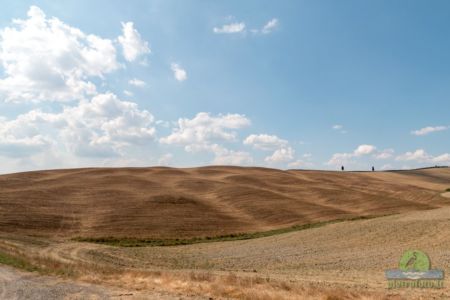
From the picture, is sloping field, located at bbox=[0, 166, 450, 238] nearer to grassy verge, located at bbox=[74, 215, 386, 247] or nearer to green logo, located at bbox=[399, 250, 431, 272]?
grassy verge, located at bbox=[74, 215, 386, 247]

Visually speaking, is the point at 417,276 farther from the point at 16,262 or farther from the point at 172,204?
the point at 172,204

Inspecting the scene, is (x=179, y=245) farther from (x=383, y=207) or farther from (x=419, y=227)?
(x=383, y=207)

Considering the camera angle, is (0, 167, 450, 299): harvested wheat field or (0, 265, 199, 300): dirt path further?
(0, 167, 450, 299): harvested wheat field

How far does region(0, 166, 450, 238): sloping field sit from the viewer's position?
4641 centimetres

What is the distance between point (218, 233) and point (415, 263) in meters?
26.6

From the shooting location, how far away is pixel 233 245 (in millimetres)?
37969

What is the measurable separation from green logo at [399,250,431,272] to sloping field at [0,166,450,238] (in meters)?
24.9

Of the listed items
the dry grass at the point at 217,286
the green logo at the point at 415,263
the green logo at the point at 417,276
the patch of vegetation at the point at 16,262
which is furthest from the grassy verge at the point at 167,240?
the green logo at the point at 417,276

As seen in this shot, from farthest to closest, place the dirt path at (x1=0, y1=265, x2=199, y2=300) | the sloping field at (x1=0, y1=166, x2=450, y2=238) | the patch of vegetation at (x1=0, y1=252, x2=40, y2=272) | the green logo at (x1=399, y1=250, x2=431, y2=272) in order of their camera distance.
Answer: the sloping field at (x1=0, y1=166, x2=450, y2=238) → the patch of vegetation at (x1=0, y1=252, x2=40, y2=272) → the green logo at (x1=399, y1=250, x2=431, y2=272) → the dirt path at (x1=0, y1=265, x2=199, y2=300)

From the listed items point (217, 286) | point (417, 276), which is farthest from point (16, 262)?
point (417, 276)

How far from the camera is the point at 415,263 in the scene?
20.7 meters

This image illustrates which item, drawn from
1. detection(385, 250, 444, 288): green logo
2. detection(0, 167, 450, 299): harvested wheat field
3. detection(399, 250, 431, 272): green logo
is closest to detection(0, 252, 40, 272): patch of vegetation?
detection(0, 167, 450, 299): harvested wheat field

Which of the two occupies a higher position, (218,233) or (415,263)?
(415,263)

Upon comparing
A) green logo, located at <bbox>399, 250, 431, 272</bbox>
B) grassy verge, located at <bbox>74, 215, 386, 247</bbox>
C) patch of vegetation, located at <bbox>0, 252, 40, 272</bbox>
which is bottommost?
grassy verge, located at <bbox>74, 215, 386, 247</bbox>
